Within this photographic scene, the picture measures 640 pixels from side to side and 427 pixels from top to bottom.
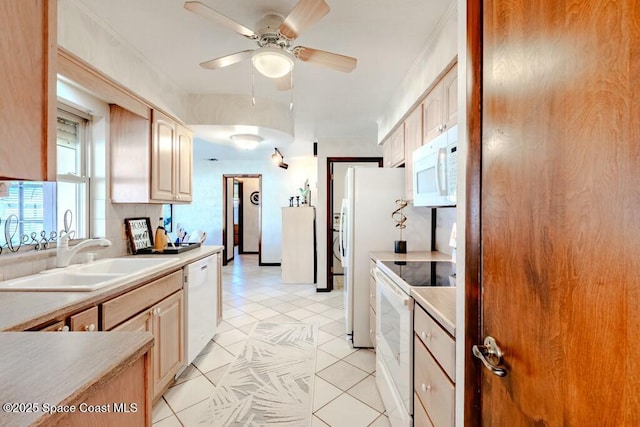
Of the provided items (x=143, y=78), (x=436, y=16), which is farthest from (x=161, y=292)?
(x=436, y=16)

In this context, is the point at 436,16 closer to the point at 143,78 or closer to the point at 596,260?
the point at 596,260

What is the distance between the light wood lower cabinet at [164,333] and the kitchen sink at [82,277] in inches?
10.3

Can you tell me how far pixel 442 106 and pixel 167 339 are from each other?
7.81 ft

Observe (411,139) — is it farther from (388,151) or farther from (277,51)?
(277,51)

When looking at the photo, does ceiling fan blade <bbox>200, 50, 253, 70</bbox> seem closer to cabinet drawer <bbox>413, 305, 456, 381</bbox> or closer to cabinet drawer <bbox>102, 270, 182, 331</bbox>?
cabinet drawer <bbox>102, 270, 182, 331</bbox>

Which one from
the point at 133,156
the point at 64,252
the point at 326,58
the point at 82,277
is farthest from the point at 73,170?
the point at 326,58

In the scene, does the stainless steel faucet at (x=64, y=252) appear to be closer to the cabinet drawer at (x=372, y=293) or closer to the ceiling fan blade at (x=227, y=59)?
the ceiling fan blade at (x=227, y=59)

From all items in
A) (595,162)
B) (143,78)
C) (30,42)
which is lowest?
(595,162)

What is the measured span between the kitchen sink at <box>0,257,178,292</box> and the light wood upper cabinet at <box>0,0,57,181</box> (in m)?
0.79

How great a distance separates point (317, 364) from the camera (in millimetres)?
2426

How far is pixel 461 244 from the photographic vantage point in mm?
999

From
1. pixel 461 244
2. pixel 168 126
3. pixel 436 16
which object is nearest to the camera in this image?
pixel 461 244

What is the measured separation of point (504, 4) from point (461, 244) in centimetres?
71

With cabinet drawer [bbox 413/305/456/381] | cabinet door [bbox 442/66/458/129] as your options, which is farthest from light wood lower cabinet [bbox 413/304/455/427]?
cabinet door [bbox 442/66/458/129]
